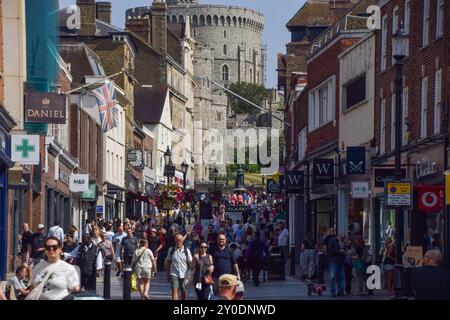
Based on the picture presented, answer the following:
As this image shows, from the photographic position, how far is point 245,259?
143 feet

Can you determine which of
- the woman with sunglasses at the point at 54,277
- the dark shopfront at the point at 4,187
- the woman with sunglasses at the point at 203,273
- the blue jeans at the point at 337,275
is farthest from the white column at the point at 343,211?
the woman with sunglasses at the point at 54,277

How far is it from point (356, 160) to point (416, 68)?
617 centimetres

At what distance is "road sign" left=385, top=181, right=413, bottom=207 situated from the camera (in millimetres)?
29625

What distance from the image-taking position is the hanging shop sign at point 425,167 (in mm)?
37000

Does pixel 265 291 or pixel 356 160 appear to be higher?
pixel 356 160

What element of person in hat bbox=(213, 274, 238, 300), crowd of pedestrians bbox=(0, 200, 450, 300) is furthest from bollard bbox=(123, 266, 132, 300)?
person in hat bbox=(213, 274, 238, 300)

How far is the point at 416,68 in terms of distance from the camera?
40.1 m

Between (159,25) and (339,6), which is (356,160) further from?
(159,25)

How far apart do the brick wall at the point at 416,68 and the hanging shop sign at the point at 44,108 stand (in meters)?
9.92

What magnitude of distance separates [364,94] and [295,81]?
25.5 metres

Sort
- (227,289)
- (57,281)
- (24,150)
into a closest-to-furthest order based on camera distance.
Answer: (227,289)
(57,281)
(24,150)

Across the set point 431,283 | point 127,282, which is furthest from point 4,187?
point 431,283

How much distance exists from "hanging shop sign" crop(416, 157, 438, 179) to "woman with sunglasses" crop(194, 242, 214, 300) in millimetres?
9987
